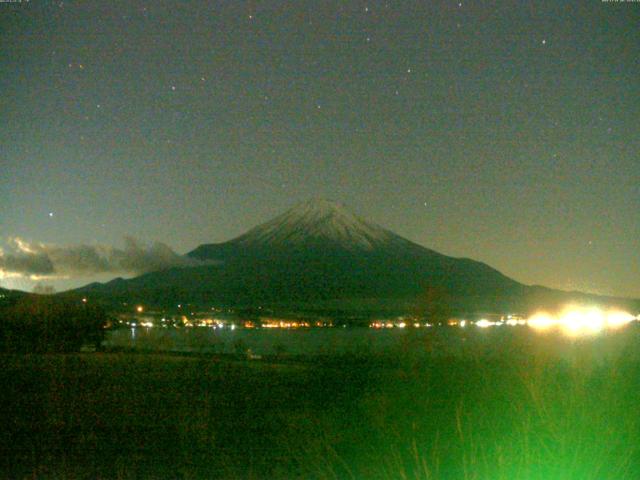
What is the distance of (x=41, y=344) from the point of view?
35156 mm

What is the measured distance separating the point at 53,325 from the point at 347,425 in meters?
27.6

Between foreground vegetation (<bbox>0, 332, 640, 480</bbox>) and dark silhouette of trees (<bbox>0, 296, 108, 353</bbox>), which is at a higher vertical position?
dark silhouette of trees (<bbox>0, 296, 108, 353</bbox>)

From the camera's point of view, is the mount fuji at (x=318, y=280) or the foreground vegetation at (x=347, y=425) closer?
the foreground vegetation at (x=347, y=425)

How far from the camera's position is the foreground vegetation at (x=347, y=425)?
22.5 feet

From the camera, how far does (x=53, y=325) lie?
35.6m

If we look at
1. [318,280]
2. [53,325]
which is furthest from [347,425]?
[318,280]

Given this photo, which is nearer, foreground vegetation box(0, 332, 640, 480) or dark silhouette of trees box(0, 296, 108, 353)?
foreground vegetation box(0, 332, 640, 480)

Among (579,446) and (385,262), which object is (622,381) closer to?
(579,446)

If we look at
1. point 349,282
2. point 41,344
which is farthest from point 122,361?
point 349,282

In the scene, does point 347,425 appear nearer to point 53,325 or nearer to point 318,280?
point 53,325

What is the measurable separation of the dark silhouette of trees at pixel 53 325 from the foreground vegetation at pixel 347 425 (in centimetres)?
1856

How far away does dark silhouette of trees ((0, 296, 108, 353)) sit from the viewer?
35344mm

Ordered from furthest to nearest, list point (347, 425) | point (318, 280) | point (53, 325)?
point (318, 280) → point (53, 325) → point (347, 425)

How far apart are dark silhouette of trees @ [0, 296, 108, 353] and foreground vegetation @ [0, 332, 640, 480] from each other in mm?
18564
